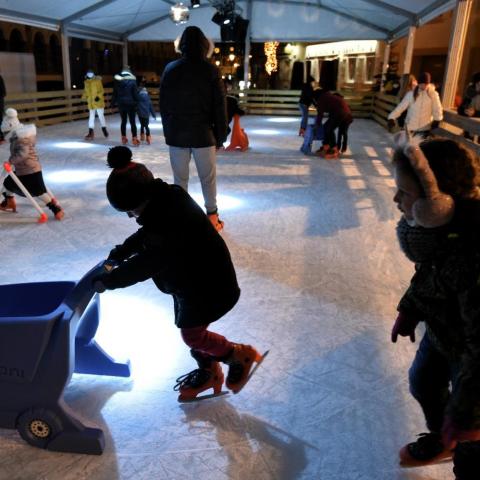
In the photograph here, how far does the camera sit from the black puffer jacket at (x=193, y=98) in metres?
3.16

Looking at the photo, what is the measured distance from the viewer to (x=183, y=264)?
1454 mm

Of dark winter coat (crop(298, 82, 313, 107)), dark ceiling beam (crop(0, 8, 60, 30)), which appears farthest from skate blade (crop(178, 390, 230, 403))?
dark ceiling beam (crop(0, 8, 60, 30))

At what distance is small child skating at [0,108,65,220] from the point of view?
339 cm

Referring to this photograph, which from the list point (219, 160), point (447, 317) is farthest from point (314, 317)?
point (219, 160)

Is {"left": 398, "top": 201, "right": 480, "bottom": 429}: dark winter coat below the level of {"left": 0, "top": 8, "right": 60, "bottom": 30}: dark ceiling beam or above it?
below

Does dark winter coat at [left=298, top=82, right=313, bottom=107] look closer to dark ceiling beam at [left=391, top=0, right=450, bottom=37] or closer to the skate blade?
dark ceiling beam at [left=391, top=0, right=450, bottom=37]

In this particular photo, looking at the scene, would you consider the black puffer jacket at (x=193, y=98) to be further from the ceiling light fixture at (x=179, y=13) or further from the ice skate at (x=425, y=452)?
the ceiling light fixture at (x=179, y=13)

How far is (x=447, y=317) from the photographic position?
114 centimetres

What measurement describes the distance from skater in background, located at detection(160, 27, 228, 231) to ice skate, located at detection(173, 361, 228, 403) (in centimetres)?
199

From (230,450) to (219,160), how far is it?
555cm

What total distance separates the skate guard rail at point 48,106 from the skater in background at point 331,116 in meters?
6.72

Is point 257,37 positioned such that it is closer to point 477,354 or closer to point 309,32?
point 309,32

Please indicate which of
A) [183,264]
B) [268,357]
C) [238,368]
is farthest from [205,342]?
[268,357]

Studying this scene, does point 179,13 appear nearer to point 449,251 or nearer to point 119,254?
point 119,254
